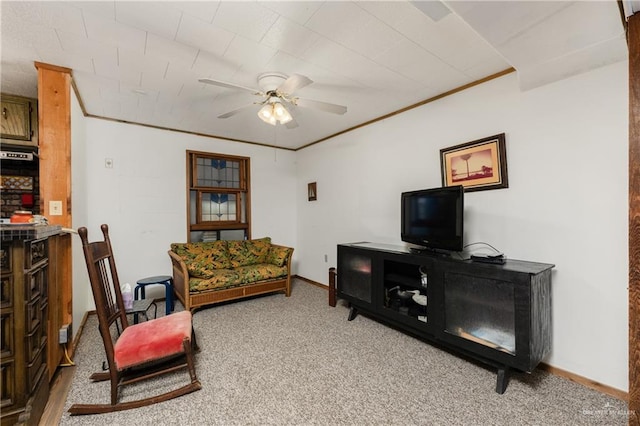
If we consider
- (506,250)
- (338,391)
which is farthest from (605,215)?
(338,391)

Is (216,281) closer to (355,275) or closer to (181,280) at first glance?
(181,280)

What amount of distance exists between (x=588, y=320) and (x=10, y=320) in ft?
11.9

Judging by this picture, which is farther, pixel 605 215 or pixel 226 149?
pixel 226 149

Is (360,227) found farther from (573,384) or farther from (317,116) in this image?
(573,384)

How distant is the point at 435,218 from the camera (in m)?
2.54

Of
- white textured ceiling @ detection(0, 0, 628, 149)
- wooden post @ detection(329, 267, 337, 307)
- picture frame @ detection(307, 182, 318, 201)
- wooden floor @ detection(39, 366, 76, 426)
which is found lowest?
wooden floor @ detection(39, 366, 76, 426)

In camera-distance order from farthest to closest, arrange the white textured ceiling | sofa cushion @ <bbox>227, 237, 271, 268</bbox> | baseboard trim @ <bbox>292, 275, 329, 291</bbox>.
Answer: baseboard trim @ <bbox>292, 275, 329, 291</bbox>
sofa cushion @ <bbox>227, 237, 271, 268</bbox>
the white textured ceiling

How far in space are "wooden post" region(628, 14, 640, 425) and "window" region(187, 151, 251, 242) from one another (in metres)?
4.36

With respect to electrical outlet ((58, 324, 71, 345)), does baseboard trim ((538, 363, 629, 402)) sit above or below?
below

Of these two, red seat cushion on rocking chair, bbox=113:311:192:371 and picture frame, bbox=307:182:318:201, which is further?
picture frame, bbox=307:182:318:201

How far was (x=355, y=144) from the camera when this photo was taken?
13.0ft

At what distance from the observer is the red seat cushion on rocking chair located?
5.87ft

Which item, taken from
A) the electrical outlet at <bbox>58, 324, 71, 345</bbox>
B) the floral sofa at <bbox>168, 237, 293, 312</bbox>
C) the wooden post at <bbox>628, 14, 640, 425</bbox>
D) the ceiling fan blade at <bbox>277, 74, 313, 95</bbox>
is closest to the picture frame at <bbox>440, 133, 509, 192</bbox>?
the wooden post at <bbox>628, 14, 640, 425</bbox>

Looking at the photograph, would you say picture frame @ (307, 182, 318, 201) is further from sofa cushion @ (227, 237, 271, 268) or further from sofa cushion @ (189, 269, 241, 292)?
sofa cushion @ (189, 269, 241, 292)
